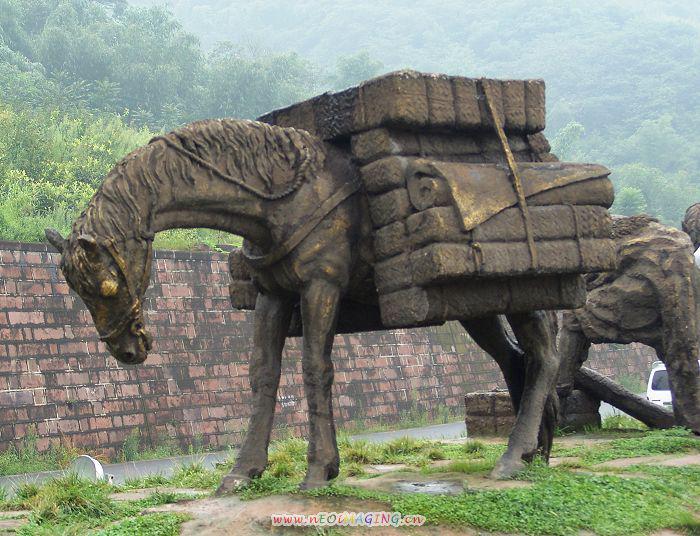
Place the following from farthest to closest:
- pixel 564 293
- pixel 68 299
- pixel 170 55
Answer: pixel 170 55 → pixel 68 299 → pixel 564 293

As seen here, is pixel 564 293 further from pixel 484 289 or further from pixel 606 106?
pixel 606 106

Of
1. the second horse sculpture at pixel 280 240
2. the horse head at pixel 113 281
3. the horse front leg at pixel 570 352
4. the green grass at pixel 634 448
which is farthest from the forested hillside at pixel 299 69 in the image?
the horse head at pixel 113 281

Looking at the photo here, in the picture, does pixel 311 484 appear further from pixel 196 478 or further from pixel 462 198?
pixel 462 198

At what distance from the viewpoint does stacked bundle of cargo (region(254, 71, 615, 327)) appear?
682 cm

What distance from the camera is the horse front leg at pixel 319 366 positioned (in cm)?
675

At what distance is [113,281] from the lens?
233 inches

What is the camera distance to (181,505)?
662 cm

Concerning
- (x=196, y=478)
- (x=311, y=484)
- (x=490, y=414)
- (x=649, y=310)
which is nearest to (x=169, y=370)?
(x=490, y=414)

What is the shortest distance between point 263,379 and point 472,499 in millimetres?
1532

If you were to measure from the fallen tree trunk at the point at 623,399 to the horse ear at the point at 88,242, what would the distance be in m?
6.81

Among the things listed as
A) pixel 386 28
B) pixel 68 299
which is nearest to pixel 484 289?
pixel 68 299

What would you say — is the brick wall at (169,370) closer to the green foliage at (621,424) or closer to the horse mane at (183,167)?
the green foliage at (621,424)

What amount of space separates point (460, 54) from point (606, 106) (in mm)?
20446

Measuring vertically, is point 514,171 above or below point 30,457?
above
